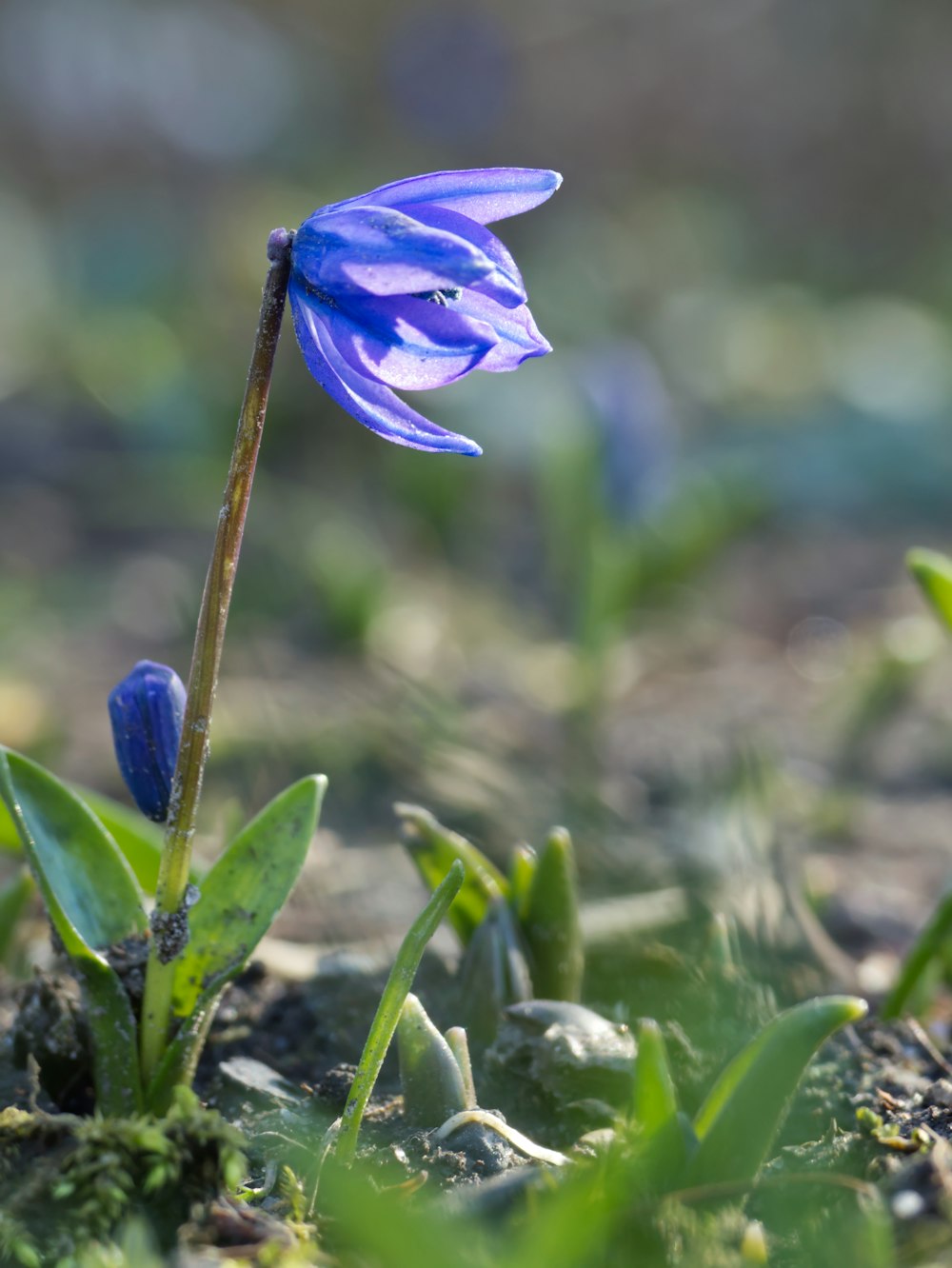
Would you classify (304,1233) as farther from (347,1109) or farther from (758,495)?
(758,495)

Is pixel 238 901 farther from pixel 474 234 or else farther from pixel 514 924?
pixel 474 234

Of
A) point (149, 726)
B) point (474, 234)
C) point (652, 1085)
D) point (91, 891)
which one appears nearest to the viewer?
point (652, 1085)

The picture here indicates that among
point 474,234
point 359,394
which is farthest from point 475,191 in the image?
point 359,394

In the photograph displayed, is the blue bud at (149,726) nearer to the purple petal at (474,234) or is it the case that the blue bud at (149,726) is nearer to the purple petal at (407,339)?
the purple petal at (407,339)

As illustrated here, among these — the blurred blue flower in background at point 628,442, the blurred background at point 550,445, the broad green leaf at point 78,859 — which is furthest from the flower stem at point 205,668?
the blurred blue flower in background at point 628,442

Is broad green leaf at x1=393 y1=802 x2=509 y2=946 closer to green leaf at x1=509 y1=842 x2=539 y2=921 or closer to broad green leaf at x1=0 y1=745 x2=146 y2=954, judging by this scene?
green leaf at x1=509 y1=842 x2=539 y2=921

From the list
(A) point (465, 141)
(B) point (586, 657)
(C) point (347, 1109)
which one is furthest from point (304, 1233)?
(A) point (465, 141)
